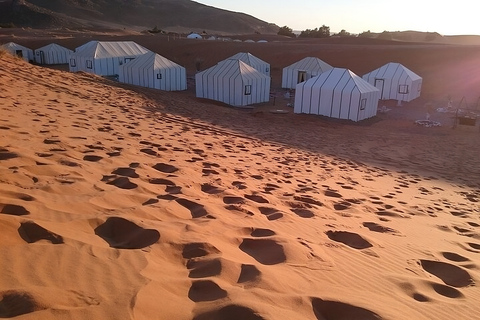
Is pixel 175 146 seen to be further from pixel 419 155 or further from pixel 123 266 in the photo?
pixel 419 155

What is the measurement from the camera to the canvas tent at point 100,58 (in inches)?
1231

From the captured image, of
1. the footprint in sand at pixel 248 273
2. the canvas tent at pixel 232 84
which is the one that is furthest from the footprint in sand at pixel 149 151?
the canvas tent at pixel 232 84

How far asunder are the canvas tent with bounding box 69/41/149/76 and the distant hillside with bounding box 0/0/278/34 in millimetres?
48721

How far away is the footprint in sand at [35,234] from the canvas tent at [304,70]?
2691cm

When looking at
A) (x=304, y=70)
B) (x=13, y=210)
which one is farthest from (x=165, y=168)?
(x=304, y=70)

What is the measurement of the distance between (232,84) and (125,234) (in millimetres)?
19397

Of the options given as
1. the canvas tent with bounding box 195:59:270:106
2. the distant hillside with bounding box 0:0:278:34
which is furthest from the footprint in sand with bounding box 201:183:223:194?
the distant hillside with bounding box 0:0:278:34

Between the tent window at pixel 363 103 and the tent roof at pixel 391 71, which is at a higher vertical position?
the tent roof at pixel 391 71

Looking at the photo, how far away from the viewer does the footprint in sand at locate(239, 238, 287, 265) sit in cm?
279

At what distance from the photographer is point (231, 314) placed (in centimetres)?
199

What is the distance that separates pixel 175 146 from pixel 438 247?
447 centimetres

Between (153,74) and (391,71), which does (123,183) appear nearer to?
(153,74)

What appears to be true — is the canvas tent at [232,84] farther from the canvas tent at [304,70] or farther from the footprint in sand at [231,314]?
the footprint in sand at [231,314]

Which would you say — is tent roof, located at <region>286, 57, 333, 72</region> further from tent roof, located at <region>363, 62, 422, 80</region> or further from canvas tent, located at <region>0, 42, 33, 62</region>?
canvas tent, located at <region>0, 42, 33, 62</region>
